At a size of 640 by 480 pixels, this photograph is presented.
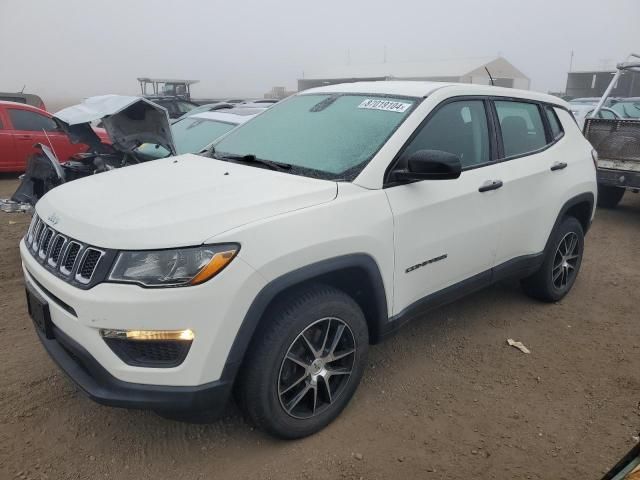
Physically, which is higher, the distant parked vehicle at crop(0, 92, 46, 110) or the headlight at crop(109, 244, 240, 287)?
the headlight at crop(109, 244, 240, 287)

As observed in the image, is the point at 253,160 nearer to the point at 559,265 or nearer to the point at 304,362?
the point at 304,362

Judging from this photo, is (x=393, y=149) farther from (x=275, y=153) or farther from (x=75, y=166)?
(x=75, y=166)

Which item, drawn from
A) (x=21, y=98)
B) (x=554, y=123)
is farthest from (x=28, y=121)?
(x=554, y=123)

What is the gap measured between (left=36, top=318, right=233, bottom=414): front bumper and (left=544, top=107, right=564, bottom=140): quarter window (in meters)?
3.38

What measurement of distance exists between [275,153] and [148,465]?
6.05 feet

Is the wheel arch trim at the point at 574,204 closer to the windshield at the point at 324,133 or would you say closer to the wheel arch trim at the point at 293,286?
the windshield at the point at 324,133

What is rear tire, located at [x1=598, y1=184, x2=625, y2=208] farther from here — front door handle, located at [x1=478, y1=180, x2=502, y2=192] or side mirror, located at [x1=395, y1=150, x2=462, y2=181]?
side mirror, located at [x1=395, y1=150, x2=462, y2=181]

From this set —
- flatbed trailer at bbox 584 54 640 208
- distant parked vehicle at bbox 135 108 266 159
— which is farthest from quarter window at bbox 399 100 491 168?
flatbed trailer at bbox 584 54 640 208

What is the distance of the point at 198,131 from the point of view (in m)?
6.19

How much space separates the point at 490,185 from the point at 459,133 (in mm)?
396

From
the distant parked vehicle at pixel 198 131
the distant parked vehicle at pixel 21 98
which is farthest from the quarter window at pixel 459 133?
the distant parked vehicle at pixel 21 98

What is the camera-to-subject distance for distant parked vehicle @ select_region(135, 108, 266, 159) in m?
5.84

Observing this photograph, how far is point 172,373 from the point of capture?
7.04 feet

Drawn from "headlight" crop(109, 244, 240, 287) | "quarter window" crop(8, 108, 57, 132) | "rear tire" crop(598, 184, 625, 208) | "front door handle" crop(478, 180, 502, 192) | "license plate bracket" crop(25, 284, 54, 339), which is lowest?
"rear tire" crop(598, 184, 625, 208)
